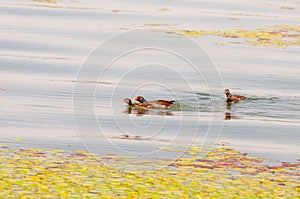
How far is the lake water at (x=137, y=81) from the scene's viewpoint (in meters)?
16.6

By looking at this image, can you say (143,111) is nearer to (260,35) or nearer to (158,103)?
(158,103)

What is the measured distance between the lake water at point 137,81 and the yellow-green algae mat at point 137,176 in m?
0.83

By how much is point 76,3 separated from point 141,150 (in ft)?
86.1

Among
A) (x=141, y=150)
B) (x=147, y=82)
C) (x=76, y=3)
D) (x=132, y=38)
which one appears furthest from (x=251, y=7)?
(x=141, y=150)

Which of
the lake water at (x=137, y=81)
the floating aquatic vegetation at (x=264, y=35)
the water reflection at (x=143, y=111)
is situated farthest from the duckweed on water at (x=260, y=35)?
the water reflection at (x=143, y=111)

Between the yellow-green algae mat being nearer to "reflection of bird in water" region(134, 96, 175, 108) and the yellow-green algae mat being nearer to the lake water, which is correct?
the lake water

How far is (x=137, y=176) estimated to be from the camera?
44.0ft

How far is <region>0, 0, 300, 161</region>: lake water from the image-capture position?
54.5ft

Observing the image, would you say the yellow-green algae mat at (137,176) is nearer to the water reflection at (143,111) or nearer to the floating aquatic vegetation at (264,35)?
the water reflection at (143,111)

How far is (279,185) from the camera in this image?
13352 mm

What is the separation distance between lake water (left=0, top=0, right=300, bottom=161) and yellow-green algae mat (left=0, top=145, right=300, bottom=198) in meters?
0.83

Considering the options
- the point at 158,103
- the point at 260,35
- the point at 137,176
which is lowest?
the point at 137,176

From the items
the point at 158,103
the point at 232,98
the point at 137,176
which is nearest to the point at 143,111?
the point at 158,103

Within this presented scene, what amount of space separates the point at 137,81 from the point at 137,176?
9627 mm
